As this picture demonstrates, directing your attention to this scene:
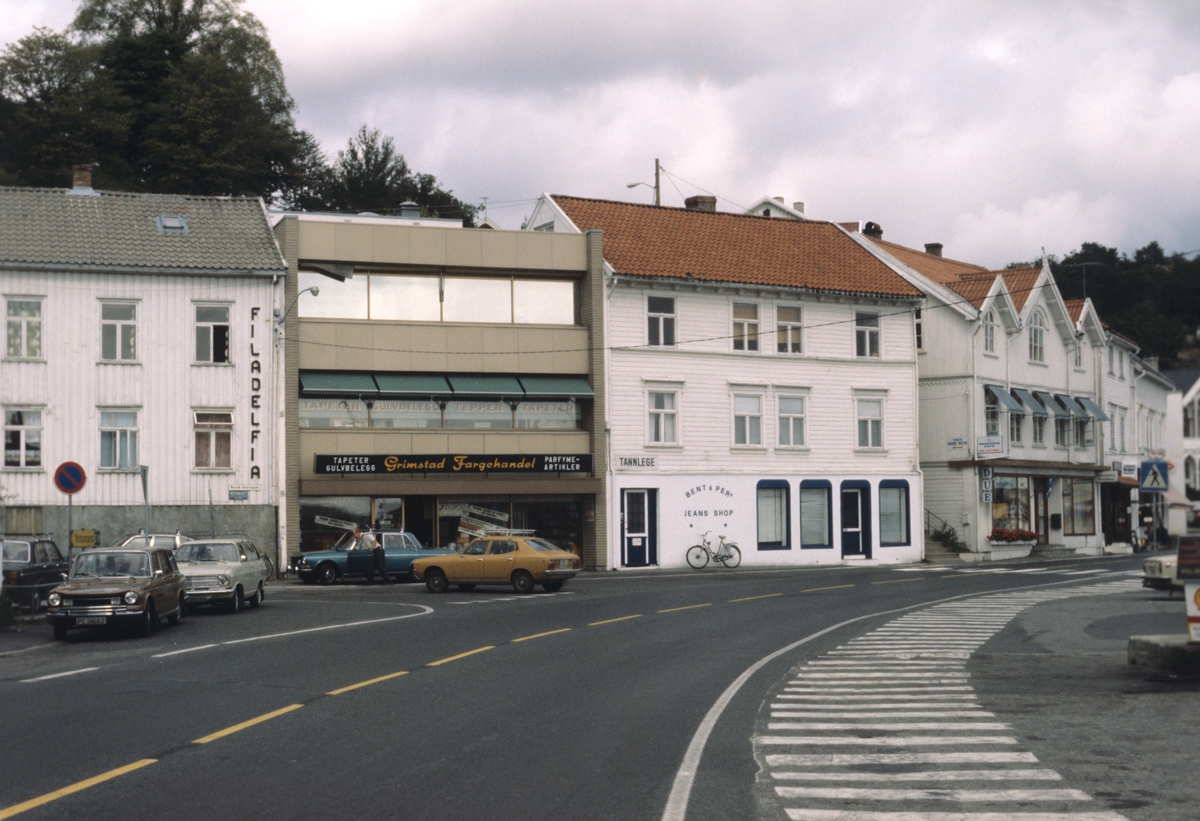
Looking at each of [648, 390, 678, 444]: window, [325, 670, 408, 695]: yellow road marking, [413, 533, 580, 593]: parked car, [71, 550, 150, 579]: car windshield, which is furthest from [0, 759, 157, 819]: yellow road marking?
[648, 390, 678, 444]: window

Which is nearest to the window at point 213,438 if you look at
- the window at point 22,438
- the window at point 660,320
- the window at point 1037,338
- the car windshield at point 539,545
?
the window at point 22,438

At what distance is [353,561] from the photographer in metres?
36.7

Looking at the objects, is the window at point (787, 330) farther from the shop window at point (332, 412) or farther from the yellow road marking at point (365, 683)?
the yellow road marking at point (365, 683)

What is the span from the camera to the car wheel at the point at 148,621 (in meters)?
22.2

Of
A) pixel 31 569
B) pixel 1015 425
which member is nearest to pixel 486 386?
pixel 31 569

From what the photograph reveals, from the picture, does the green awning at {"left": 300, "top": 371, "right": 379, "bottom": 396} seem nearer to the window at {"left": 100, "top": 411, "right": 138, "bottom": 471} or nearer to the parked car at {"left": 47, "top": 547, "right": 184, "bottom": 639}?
the window at {"left": 100, "top": 411, "right": 138, "bottom": 471}

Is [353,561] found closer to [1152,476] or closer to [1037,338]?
[1152,476]

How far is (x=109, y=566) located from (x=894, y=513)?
33.5m

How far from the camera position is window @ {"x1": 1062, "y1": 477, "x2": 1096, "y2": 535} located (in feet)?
194

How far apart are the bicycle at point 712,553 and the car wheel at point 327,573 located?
527 inches

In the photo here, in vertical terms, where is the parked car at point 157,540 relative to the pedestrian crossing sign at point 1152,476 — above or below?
below

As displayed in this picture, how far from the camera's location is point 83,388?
132 ft

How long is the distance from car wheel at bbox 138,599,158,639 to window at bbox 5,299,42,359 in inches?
802

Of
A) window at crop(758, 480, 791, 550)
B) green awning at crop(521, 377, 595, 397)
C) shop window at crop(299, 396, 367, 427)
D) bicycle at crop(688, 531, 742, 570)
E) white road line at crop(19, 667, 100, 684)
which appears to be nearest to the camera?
white road line at crop(19, 667, 100, 684)
